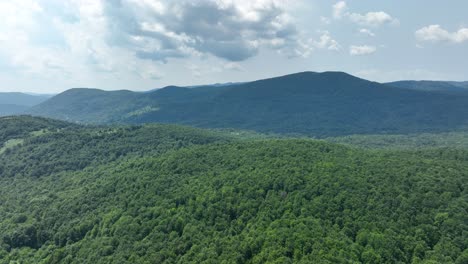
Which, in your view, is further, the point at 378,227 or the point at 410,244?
the point at 378,227


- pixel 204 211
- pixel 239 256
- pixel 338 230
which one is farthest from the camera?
pixel 204 211

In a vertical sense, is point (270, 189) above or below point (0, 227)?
above

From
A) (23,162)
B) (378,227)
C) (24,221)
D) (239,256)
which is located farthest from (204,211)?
(23,162)

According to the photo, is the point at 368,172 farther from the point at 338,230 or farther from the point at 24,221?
the point at 24,221

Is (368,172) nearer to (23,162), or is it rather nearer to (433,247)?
(433,247)

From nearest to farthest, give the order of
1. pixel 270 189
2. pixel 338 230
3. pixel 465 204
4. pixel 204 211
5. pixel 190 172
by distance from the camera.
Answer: pixel 338 230, pixel 465 204, pixel 204 211, pixel 270 189, pixel 190 172

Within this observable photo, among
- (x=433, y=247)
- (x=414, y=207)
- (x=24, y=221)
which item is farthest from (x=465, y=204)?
(x=24, y=221)
